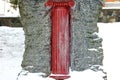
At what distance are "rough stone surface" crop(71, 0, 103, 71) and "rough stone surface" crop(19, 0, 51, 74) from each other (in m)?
0.24

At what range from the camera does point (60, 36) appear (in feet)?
12.7

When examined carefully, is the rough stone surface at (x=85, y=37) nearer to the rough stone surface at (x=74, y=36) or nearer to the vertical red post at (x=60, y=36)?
the rough stone surface at (x=74, y=36)

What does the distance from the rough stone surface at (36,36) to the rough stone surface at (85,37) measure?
242mm

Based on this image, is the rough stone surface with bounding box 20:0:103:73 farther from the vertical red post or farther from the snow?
the snow

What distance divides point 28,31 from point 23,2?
272mm

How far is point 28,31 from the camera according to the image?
4188 mm

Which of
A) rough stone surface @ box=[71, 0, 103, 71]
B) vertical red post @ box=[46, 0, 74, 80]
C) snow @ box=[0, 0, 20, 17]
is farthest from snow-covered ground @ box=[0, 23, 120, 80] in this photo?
snow @ box=[0, 0, 20, 17]

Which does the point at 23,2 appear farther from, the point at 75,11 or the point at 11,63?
the point at 11,63

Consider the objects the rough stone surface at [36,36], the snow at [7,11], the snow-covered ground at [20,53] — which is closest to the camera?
the rough stone surface at [36,36]

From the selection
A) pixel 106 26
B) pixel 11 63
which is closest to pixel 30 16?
pixel 11 63

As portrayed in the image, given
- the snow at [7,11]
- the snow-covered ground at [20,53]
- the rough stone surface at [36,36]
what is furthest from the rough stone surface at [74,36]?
the snow at [7,11]

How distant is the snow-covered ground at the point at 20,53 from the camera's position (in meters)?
6.25

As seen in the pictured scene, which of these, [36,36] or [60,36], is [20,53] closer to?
[36,36]

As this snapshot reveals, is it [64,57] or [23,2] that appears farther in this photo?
[23,2]
